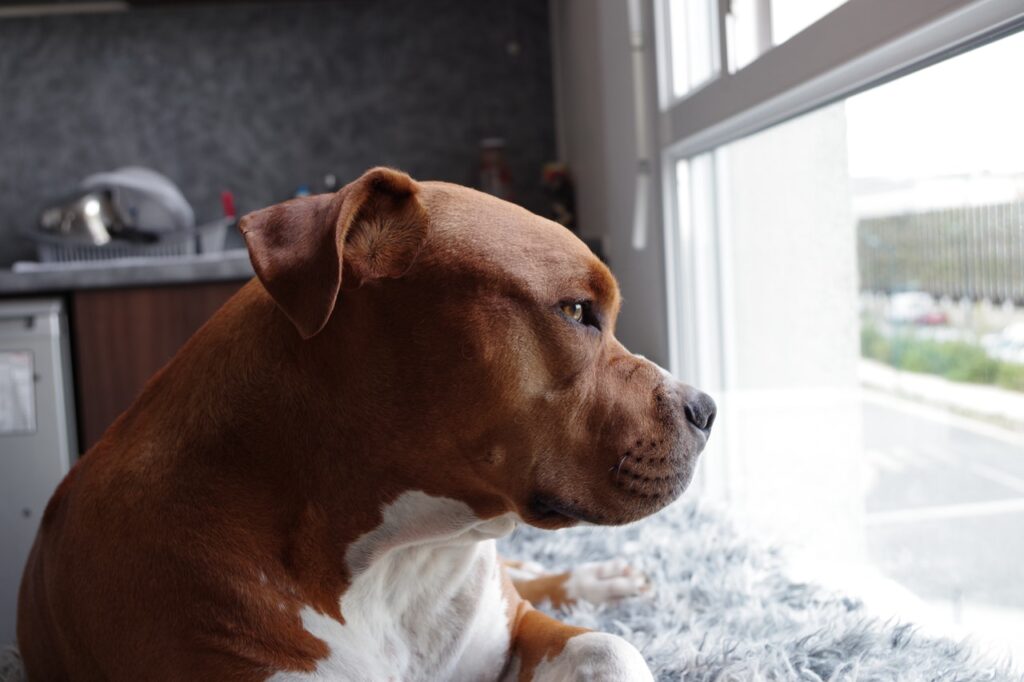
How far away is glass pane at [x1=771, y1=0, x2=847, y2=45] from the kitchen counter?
1.47m

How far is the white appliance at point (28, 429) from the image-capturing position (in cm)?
253

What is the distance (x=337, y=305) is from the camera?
3.26ft

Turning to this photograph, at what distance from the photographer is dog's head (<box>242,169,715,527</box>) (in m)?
0.98

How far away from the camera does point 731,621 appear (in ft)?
4.11

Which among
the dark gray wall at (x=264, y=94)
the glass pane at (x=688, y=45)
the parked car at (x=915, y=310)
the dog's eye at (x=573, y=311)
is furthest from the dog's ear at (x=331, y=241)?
the dark gray wall at (x=264, y=94)

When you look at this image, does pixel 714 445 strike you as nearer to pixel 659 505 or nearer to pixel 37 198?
pixel 659 505

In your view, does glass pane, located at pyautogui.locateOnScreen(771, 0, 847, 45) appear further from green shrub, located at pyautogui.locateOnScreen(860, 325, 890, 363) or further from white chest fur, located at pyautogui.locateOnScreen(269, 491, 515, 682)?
white chest fur, located at pyautogui.locateOnScreen(269, 491, 515, 682)

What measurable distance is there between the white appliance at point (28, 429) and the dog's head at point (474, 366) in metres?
1.83

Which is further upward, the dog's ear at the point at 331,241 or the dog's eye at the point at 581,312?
the dog's ear at the point at 331,241

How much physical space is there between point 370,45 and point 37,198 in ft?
4.14

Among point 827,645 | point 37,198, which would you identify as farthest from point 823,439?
point 37,198

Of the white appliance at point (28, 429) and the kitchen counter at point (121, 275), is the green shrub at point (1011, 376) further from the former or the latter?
the white appliance at point (28, 429)

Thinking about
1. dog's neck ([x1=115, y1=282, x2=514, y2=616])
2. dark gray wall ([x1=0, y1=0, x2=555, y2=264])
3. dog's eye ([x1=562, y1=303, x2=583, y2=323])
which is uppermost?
dark gray wall ([x1=0, y1=0, x2=555, y2=264])

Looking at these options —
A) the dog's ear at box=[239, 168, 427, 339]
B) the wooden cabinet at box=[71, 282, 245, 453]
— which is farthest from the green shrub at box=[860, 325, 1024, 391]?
the wooden cabinet at box=[71, 282, 245, 453]
